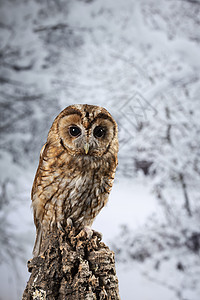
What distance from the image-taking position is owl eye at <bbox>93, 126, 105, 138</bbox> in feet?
3.76

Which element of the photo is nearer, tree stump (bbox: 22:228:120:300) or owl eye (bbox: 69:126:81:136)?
tree stump (bbox: 22:228:120:300)

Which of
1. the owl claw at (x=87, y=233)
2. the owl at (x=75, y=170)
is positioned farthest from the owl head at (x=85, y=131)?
the owl claw at (x=87, y=233)

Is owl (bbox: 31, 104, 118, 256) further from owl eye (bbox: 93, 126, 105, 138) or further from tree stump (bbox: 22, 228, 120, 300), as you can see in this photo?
tree stump (bbox: 22, 228, 120, 300)

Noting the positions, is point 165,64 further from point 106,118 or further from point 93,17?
point 106,118

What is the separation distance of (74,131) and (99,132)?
102 millimetres

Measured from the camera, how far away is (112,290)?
103cm

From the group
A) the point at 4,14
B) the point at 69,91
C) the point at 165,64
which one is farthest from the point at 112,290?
the point at 4,14

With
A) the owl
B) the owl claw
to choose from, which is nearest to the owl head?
the owl

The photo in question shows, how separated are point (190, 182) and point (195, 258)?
485 millimetres

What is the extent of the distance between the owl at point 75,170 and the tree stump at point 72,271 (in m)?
0.11

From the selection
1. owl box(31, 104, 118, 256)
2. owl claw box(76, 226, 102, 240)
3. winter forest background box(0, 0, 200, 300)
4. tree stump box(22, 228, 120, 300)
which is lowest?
tree stump box(22, 228, 120, 300)

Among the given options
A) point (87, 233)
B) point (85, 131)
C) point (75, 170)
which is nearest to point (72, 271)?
point (87, 233)

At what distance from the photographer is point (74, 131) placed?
115 cm

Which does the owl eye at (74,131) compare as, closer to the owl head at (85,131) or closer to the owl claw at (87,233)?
the owl head at (85,131)
